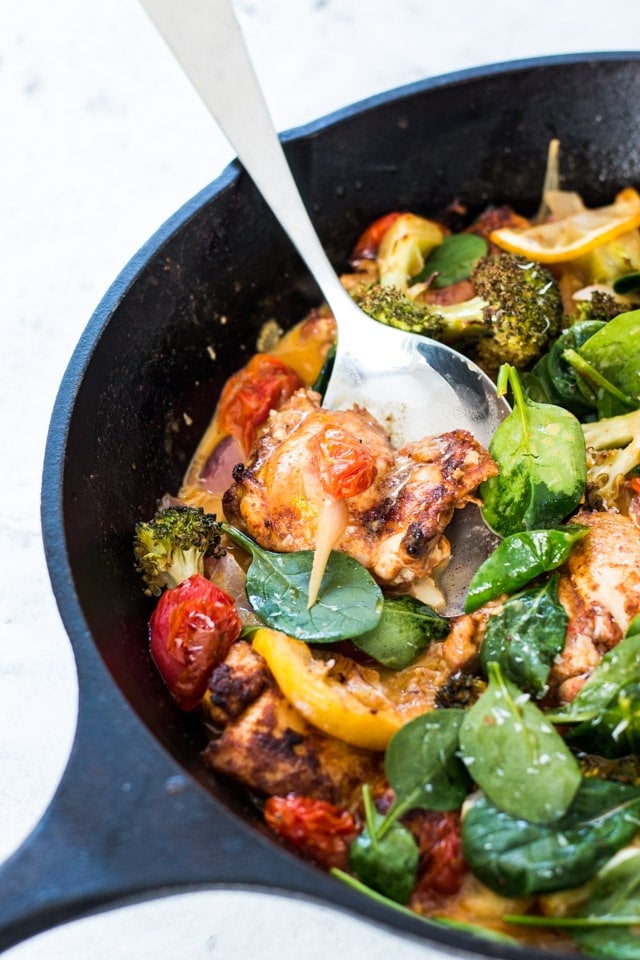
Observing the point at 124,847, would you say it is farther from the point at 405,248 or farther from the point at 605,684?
the point at 405,248

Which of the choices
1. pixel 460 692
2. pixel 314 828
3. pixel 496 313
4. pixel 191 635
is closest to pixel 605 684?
pixel 460 692

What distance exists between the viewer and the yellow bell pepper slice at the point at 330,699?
2.38 m

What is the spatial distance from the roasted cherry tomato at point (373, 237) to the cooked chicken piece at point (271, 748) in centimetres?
173

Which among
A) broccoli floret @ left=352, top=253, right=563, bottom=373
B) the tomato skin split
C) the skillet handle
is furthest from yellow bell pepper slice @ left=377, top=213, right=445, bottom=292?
the skillet handle

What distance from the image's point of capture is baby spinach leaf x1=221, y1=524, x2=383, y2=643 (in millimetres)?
2543

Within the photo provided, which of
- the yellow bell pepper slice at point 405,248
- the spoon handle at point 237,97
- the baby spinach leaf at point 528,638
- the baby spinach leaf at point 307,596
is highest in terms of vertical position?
the spoon handle at point 237,97

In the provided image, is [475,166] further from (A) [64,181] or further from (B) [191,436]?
(A) [64,181]

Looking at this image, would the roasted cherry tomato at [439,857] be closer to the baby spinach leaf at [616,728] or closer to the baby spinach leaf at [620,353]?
the baby spinach leaf at [616,728]

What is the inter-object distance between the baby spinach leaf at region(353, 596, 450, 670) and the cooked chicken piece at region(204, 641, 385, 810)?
26 centimetres

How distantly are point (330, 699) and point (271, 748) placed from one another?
0.57ft

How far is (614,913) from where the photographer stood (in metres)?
2.14

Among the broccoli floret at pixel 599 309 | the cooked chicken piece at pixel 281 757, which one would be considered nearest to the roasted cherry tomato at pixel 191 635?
the cooked chicken piece at pixel 281 757

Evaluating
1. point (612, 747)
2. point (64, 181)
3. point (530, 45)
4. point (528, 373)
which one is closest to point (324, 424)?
point (528, 373)

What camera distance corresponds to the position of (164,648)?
2584 millimetres
